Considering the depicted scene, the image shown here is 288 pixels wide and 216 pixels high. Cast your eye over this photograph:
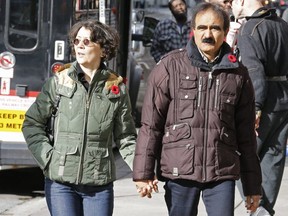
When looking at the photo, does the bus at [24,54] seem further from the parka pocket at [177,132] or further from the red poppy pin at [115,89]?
the parka pocket at [177,132]

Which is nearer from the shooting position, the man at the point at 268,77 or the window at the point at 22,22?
the man at the point at 268,77

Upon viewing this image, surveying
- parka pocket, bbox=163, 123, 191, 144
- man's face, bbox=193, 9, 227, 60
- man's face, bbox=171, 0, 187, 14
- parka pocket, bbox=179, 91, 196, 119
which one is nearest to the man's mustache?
man's face, bbox=193, 9, 227, 60

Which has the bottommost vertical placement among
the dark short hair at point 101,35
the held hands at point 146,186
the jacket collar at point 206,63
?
the held hands at point 146,186

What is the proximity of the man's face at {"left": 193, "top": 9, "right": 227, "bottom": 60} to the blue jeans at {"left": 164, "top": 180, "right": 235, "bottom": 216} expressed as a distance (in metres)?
0.70

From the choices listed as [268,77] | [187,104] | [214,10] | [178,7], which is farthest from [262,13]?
[178,7]

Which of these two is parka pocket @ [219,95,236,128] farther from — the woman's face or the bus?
the bus

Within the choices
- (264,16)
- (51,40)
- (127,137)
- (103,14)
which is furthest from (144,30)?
(127,137)

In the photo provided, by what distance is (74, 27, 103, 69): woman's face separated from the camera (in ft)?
18.2

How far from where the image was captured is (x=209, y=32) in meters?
5.39

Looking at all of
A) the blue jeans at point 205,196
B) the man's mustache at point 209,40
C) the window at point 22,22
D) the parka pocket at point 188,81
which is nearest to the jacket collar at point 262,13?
the man's mustache at point 209,40

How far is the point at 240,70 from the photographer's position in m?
5.46

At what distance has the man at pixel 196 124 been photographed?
17.4 feet

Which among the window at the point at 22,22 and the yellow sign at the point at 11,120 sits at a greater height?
the window at the point at 22,22

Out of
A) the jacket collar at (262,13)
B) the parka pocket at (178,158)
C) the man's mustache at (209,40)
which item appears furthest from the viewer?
the jacket collar at (262,13)
